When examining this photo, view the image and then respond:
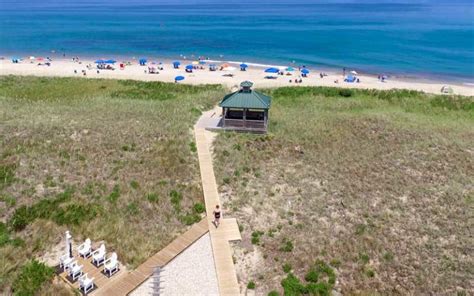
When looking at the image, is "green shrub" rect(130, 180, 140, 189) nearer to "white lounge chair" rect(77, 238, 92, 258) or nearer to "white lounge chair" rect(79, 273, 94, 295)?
"white lounge chair" rect(77, 238, 92, 258)

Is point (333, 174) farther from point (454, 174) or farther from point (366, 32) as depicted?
point (366, 32)

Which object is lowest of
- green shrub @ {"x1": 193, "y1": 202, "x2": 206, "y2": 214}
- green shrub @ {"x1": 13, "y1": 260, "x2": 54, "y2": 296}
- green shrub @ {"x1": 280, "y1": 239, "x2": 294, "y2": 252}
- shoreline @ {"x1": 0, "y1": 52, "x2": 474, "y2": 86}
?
green shrub @ {"x1": 13, "y1": 260, "x2": 54, "y2": 296}

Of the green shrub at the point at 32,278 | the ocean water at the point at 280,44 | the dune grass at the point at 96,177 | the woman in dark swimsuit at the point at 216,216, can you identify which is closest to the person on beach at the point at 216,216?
the woman in dark swimsuit at the point at 216,216

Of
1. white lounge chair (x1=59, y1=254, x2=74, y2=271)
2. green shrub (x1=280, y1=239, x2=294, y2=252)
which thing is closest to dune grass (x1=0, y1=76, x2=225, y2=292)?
white lounge chair (x1=59, y1=254, x2=74, y2=271)

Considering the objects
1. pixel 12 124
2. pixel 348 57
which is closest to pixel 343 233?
pixel 12 124

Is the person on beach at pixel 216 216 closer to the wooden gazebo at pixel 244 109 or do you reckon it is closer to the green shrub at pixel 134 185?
the green shrub at pixel 134 185

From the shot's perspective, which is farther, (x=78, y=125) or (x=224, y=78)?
(x=224, y=78)
